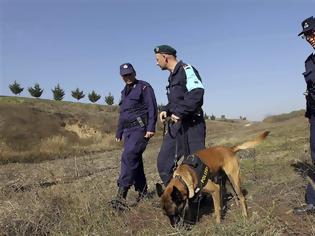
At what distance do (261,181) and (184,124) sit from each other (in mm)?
2031

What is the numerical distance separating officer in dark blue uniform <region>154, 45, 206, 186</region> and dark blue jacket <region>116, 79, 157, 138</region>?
0.89 meters

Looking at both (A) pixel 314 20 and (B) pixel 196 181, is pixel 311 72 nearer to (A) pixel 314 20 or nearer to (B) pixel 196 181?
(A) pixel 314 20

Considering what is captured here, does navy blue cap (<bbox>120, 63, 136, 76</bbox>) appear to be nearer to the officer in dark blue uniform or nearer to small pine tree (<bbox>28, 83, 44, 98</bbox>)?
the officer in dark blue uniform

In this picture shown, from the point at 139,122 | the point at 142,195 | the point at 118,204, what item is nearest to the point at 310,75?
the point at 139,122

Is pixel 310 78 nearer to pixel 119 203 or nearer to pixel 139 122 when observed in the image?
pixel 139 122

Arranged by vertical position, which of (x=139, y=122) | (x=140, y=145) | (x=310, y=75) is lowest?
(x=140, y=145)

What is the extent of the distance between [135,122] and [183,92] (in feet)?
4.52

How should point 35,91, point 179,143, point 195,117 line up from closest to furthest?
point 195,117, point 179,143, point 35,91

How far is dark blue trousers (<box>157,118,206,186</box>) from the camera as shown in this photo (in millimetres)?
6223

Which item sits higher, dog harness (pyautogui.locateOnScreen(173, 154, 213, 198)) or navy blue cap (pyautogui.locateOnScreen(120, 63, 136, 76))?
navy blue cap (pyautogui.locateOnScreen(120, 63, 136, 76))

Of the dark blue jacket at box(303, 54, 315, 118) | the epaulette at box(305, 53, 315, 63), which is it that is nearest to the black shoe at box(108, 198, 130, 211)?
the dark blue jacket at box(303, 54, 315, 118)

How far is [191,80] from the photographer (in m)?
5.95

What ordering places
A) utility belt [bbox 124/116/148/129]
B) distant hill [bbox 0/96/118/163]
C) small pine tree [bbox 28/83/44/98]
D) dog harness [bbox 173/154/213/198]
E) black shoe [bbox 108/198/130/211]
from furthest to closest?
small pine tree [bbox 28/83/44/98] < distant hill [bbox 0/96/118/163] < utility belt [bbox 124/116/148/129] < black shoe [bbox 108/198/130/211] < dog harness [bbox 173/154/213/198]

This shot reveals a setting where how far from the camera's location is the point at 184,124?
6.21 m
